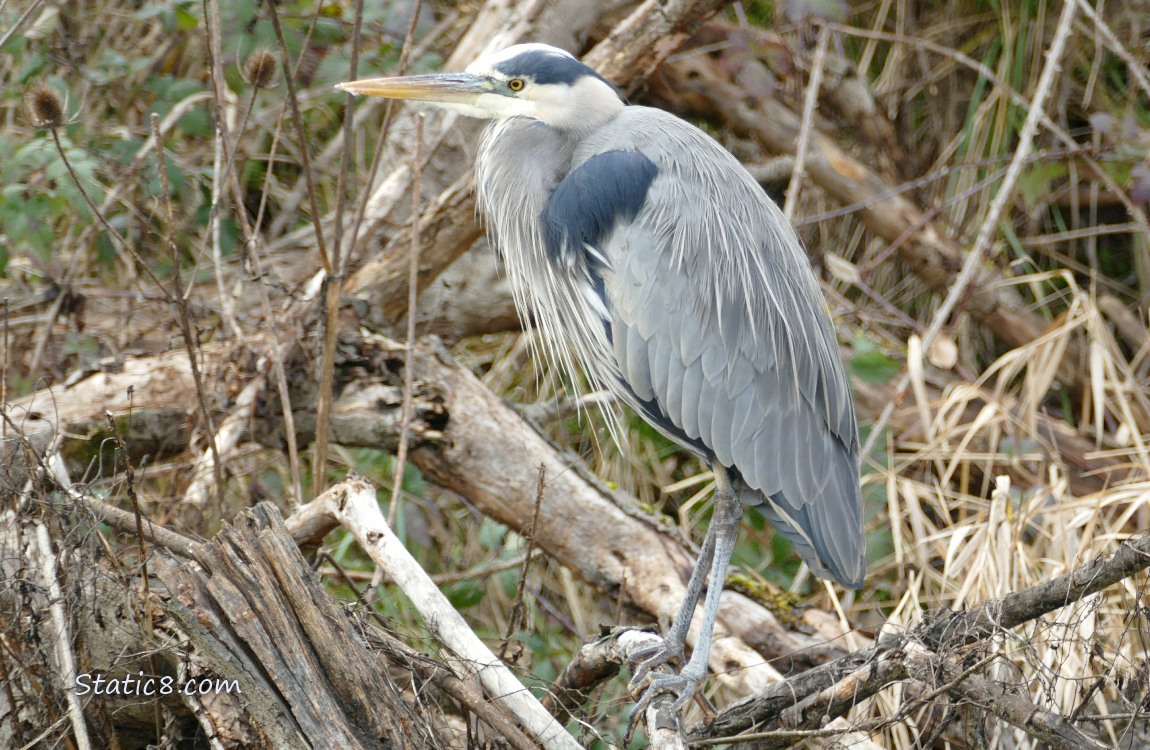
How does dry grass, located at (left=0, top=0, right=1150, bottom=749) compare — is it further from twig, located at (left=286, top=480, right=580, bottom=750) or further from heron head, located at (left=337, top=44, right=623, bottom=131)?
twig, located at (left=286, top=480, right=580, bottom=750)

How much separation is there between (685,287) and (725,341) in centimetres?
18

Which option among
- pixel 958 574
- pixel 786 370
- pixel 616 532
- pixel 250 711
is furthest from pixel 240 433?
pixel 958 574

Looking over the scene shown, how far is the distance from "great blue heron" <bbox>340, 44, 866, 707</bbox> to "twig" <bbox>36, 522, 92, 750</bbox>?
4.16ft

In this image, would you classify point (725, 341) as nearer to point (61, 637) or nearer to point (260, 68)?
point (260, 68)

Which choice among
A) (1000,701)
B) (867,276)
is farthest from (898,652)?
(867,276)

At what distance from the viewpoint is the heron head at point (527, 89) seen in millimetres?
2795

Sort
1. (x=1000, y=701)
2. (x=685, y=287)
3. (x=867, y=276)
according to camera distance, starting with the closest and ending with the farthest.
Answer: (x=1000, y=701), (x=685, y=287), (x=867, y=276)

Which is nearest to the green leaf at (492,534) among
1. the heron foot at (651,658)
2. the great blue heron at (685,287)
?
the great blue heron at (685,287)

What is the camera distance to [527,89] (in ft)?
9.32

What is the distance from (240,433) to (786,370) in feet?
5.16

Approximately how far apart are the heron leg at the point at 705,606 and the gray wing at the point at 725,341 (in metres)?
0.09

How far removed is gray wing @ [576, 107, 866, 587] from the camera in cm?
271

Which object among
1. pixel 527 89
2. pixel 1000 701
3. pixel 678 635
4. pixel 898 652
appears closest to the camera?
pixel 1000 701

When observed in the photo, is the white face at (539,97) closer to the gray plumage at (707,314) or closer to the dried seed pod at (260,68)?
the gray plumage at (707,314)
